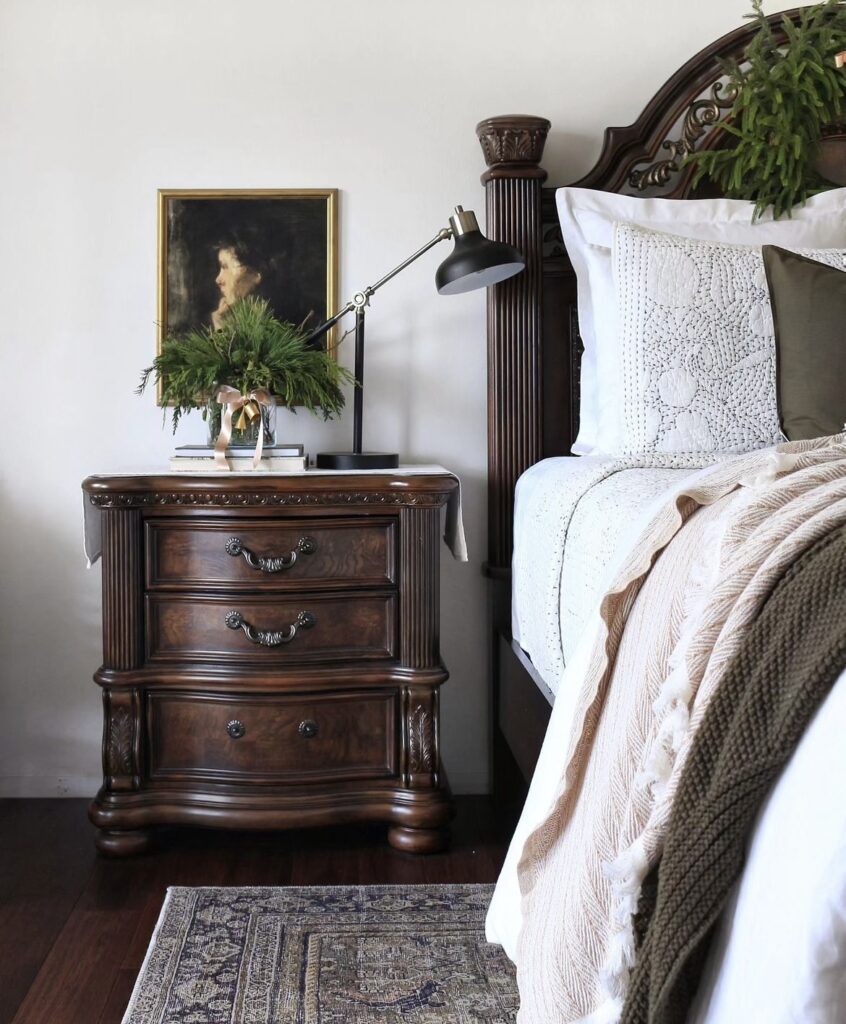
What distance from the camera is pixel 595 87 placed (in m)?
2.43

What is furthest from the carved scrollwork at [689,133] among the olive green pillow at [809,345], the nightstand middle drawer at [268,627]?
the nightstand middle drawer at [268,627]

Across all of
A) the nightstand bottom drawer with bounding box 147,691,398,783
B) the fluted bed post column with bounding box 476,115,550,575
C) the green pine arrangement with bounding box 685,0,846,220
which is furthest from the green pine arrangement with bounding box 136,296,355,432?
the green pine arrangement with bounding box 685,0,846,220

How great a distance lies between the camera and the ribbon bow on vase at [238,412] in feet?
6.89

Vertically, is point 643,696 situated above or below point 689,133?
below

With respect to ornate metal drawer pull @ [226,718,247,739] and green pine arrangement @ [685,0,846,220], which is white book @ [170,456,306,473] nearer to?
ornate metal drawer pull @ [226,718,247,739]

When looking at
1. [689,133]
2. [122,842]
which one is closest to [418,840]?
[122,842]

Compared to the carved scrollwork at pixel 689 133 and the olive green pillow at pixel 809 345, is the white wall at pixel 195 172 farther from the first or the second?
the olive green pillow at pixel 809 345

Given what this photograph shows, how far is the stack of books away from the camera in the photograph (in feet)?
A: 6.91

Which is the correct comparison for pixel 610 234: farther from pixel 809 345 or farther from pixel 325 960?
pixel 325 960

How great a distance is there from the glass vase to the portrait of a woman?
337mm

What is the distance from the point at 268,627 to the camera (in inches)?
79.5

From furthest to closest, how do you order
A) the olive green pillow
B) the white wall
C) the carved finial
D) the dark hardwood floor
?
the white wall → the carved finial → the olive green pillow → the dark hardwood floor

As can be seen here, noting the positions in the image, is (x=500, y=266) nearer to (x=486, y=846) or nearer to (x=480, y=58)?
(x=480, y=58)

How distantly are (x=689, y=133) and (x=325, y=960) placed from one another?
184cm
